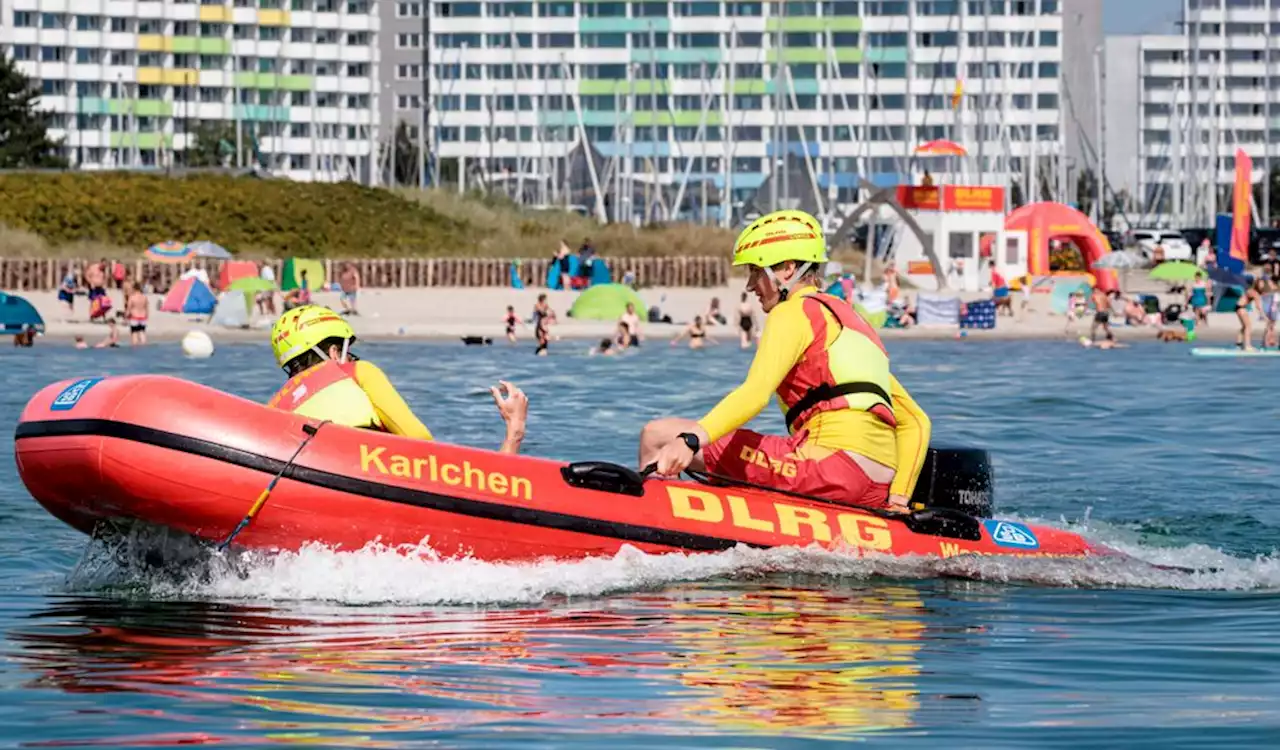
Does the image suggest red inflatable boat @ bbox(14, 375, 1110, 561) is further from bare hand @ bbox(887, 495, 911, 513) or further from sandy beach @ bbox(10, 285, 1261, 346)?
sandy beach @ bbox(10, 285, 1261, 346)

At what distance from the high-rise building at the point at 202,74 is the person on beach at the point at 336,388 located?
326 ft

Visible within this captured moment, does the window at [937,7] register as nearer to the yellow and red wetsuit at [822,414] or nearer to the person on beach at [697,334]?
the person on beach at [697,334]

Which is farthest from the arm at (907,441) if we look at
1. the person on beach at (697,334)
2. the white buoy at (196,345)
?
the person on beach at (697,334)

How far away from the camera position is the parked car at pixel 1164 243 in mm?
67188

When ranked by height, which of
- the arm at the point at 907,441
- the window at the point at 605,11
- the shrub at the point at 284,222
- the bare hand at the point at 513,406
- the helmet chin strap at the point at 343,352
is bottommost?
the arm at the point at 907,441

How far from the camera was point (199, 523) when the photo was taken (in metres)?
8.99

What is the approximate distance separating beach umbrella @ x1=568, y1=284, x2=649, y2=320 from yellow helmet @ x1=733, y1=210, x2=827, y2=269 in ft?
102

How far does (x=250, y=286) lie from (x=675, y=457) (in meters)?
32.9

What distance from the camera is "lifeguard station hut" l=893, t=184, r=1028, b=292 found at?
56219mm

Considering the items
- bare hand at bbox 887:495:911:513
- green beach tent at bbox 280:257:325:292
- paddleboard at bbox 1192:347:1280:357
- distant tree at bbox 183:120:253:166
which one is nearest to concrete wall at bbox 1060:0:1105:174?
distant tree at bbox 183:120:253:166

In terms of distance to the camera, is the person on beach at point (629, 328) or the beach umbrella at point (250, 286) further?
the beach umbrella at point (250, 286)

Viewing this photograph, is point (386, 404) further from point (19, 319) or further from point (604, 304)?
point (604, 304)

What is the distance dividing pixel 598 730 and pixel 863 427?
132 inches

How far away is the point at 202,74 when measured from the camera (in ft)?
377
